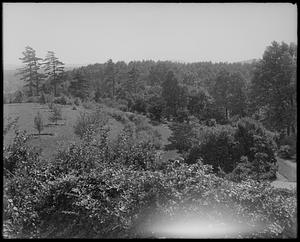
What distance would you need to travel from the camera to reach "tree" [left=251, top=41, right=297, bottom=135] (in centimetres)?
1055

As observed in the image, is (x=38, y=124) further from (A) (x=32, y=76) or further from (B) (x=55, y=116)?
(A) (x=32, y=76)

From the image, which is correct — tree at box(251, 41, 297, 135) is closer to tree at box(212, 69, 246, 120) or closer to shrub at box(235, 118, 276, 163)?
tree at box(212, 69, 246, 120)

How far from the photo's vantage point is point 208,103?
11320 mm

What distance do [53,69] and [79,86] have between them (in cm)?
705

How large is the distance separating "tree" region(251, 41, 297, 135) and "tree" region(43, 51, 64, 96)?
512 centimetres

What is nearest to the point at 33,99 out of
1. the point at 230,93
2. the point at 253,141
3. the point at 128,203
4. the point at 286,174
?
the point at 230,93

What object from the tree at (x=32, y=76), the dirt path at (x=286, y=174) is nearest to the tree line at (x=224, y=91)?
the tree at (x=32, y=76)

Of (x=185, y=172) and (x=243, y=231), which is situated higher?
(x=185, y=172)

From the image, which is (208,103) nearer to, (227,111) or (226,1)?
(227,111)

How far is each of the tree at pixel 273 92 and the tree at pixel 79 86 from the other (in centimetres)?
737

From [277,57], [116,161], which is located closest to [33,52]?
[116,161]

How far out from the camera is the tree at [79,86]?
1695 centimetres

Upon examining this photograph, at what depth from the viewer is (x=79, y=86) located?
17922 mm

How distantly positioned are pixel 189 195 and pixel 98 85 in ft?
56.0
